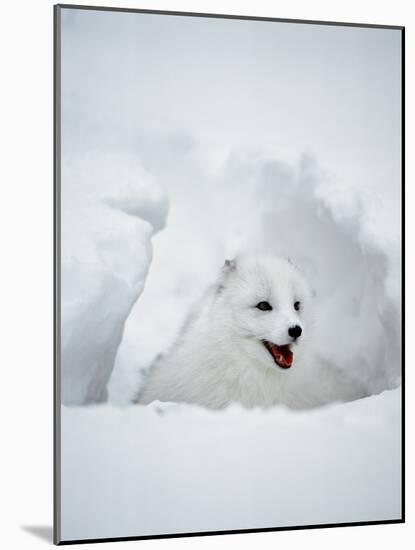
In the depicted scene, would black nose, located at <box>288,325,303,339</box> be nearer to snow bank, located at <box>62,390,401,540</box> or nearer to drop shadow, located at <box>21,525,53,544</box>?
snow bank, located at <box>62,390,401,540</box>

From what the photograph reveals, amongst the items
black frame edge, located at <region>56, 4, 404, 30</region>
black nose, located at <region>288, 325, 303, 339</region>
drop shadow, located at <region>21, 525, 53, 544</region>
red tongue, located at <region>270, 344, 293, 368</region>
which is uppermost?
black frame edge, located at <region>56, 4, 404, 30</region>

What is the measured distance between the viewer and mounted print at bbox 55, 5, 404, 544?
13.0ft

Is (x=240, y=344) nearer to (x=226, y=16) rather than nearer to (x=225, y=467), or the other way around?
(x=225, y=467)

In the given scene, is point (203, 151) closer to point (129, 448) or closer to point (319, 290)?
point (319, 290)

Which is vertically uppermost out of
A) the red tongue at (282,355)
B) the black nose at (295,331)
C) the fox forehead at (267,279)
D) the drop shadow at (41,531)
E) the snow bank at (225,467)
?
the fox forehead at (267,279)

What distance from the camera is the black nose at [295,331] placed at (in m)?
4.05

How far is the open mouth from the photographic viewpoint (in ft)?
13.4

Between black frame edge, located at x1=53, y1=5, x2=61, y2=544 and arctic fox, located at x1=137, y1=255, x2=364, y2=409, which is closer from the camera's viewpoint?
black frame edge, located at x1=53, y1=5, x2=61, y2=544

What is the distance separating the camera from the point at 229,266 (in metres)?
4.11

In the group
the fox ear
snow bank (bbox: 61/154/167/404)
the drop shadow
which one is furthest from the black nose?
the drop shadow

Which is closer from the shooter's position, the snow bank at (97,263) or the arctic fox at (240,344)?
the snow bank at (97,263)

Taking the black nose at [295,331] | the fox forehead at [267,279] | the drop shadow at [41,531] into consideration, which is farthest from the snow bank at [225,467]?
the fox forehead at [267,279]

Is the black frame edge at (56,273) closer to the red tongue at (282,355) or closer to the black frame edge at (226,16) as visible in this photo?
the black frame edge at (226,16)

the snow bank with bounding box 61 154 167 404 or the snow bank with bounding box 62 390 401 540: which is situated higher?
the snow bank with bounding box 61 154 167 404
